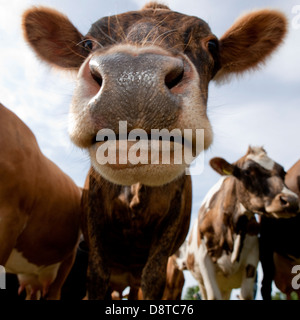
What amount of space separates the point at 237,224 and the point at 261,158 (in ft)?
3.59

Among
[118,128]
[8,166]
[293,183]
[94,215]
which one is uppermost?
[118,128]

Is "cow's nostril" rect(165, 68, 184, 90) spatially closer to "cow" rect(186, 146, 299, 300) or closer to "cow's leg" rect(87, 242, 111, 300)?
"cow's leg" rect(87, 242, 111, 300)

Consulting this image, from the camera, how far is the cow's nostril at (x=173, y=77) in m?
1.80

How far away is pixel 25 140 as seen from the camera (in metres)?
3.06

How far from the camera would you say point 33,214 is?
10.1 feet

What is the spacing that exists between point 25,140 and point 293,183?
4288 mm

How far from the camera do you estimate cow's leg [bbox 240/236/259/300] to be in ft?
18.4

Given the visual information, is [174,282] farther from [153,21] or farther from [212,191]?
[153,21]

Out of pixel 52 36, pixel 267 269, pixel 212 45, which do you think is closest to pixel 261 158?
pixel 267 269

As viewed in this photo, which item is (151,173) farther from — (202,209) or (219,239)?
(202,209)

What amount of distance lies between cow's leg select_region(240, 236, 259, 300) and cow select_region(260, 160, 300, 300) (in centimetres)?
10

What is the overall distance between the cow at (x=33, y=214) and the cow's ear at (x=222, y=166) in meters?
2.54

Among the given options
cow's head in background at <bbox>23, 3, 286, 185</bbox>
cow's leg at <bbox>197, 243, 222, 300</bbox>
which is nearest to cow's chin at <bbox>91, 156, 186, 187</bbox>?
cow's head in background at <bbox>23, 3, 286, 185</bbox>
